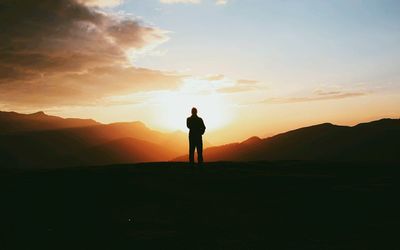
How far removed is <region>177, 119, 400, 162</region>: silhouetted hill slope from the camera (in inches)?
4446

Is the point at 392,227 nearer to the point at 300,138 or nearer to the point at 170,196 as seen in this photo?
the point at 170,196

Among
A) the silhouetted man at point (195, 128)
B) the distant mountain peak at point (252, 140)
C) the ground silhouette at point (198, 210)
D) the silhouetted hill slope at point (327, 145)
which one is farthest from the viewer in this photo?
the distant mountain peak at point (252, 140)

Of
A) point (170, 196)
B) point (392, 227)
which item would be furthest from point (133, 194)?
point (392, 227)

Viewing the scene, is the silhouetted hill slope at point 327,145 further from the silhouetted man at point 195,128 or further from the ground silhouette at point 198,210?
the ground silhouette at point 198,210

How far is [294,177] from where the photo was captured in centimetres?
1596

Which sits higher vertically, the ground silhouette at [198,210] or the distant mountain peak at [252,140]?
the distant mountain peak at [252,140]

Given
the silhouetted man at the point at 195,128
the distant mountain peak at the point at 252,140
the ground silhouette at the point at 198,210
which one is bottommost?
the ground silhouette at the point at 198,210

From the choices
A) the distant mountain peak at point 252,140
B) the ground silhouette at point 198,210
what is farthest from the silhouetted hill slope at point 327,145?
the ground silhouette at point 198,210

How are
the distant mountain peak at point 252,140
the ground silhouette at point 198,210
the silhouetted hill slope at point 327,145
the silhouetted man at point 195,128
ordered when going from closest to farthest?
1. the ground silhouette at point 198,210
2. the silhouetted man at point 195,128
3. the silhouetted hill slope at point 327,145
4. the distant mountain peak at point 252,140

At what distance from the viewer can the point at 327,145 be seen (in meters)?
138

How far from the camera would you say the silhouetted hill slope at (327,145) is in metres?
113

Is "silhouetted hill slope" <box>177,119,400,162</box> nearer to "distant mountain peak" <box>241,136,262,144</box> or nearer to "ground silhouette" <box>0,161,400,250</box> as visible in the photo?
"distant mountain peak" <box>241,136,262,144</box>

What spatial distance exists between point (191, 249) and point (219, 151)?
16502 centimetres

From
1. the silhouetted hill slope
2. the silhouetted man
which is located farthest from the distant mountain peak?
the silhouetted man
